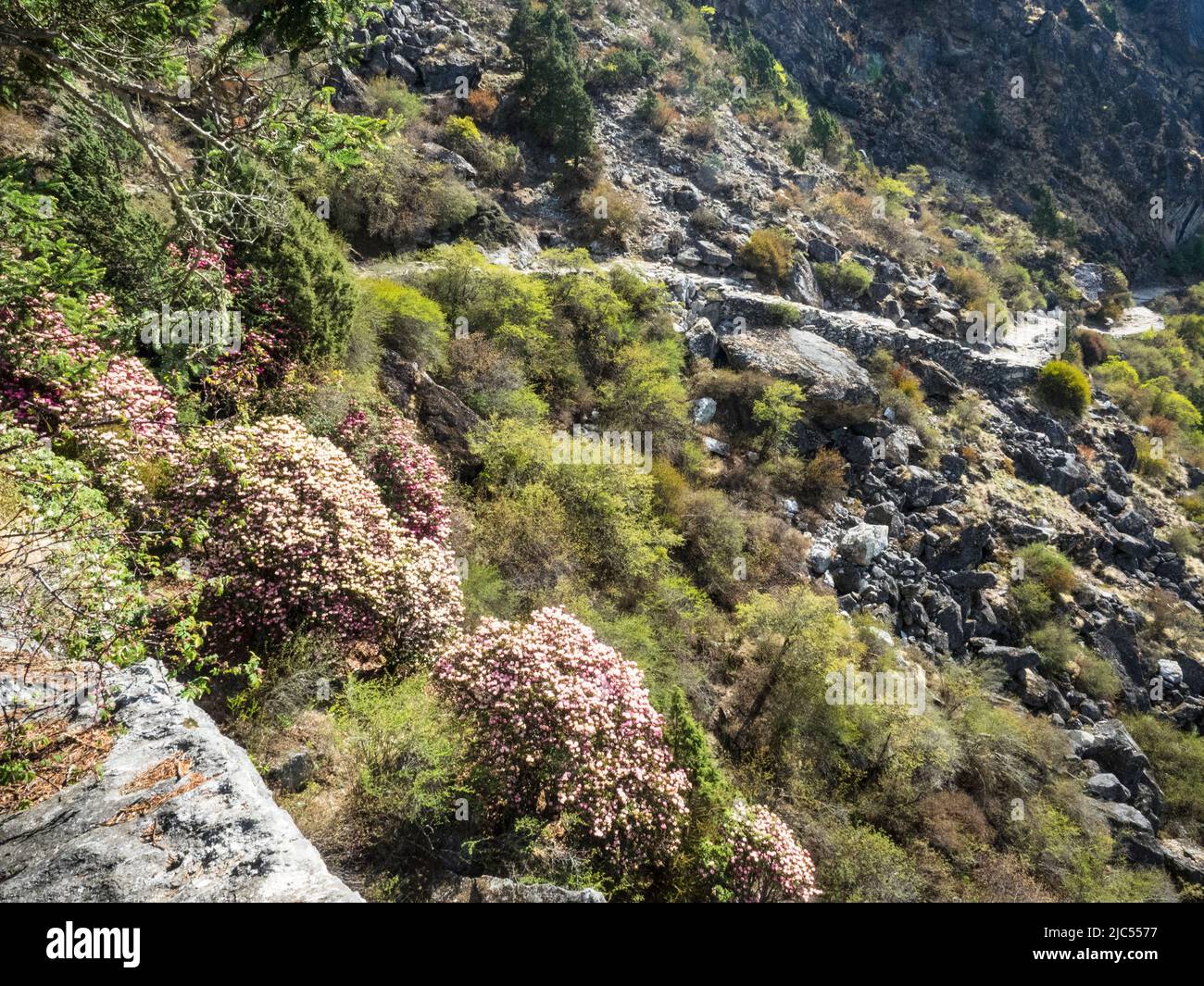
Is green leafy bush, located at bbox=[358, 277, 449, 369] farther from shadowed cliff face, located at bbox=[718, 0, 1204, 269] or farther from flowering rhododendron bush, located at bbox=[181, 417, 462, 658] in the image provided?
shadowed cliff face, located at bbox=[718, 0, 1204, 269]

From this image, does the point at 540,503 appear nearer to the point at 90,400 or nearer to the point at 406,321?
the point at 406,321

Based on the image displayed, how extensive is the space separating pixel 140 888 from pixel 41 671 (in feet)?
5.57

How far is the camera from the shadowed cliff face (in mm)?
41188

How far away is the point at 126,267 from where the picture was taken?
823 cm

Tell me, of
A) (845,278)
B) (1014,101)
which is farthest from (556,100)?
(1014,101)

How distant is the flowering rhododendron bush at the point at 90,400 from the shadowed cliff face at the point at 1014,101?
4627cm

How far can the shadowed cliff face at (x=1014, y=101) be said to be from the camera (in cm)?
4119

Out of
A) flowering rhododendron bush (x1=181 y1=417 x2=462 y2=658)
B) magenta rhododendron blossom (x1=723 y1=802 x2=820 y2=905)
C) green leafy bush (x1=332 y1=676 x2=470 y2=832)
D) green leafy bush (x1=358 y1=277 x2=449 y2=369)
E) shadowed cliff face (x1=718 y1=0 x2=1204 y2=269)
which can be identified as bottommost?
magenta rhododendron blossom (x1=723 y1=802 x2=820 y2=905)

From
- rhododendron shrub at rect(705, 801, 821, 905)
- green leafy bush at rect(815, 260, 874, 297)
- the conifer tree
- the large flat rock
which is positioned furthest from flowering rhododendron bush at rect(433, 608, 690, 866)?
green leafy bush at rect(815, 260, 874, 297)

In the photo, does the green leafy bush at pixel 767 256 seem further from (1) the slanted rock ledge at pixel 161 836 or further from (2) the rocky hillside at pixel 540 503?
(1) the slanted rock ledge at pixel 161 836

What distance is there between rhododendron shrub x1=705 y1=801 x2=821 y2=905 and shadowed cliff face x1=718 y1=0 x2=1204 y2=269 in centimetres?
4584

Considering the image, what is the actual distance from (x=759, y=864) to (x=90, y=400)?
9.61m

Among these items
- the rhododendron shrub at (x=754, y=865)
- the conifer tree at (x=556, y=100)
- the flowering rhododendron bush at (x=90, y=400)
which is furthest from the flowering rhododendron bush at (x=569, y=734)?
the conifer tree at (x=556, y=100)

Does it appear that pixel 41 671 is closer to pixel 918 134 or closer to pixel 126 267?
pixel 126 267
